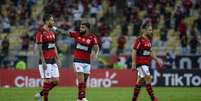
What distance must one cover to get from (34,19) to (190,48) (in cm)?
1083

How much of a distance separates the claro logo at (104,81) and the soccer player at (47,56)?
14.3 meters

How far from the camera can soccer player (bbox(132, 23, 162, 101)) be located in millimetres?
20125

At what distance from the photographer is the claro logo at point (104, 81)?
35.1 meters

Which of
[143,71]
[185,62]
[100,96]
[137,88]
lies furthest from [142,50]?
[185,62]

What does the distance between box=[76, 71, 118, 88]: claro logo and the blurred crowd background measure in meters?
2.45

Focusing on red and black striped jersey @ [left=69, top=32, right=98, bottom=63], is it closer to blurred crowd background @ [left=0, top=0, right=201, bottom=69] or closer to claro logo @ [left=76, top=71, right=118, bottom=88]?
claro logo @ [left=76, top=71, right=118, bottom=88]

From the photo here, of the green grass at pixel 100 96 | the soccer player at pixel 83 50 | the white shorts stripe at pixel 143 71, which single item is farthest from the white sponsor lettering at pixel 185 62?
the soccer player at pixel 83 50

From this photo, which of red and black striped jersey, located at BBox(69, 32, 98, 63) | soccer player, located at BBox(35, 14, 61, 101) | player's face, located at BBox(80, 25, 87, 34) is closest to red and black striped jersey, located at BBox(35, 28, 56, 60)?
soccer player, located at BBox(35, 14, 61, 101)

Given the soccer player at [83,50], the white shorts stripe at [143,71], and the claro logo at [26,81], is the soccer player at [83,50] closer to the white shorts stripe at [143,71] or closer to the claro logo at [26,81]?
the white shorts stripe at [143,71]

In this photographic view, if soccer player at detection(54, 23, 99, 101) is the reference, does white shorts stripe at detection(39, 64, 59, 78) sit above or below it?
below

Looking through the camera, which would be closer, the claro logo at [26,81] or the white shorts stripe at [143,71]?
the white shorts stripe at [143,71]

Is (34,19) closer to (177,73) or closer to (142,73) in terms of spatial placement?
(177,73)

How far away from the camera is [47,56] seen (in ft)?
66.8

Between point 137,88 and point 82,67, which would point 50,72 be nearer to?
point 82,67
